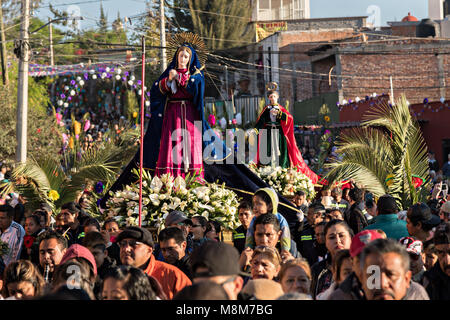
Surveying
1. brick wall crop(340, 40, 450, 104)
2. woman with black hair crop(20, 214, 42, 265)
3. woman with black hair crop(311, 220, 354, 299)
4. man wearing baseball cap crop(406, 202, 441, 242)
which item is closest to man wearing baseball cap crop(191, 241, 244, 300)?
woman with black hair crop(311, 220, 354, 299)

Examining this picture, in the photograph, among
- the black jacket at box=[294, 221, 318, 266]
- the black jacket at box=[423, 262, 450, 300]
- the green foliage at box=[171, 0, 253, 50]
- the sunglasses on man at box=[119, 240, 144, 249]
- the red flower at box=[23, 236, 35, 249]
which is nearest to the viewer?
the black jacket at box=[423, 262, 450, 300]

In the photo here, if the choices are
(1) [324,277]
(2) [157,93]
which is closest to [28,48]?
(2) [157,93]

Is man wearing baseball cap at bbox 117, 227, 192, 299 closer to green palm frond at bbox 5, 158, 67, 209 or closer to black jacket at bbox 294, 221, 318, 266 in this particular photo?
black jacket at bbox 294, 221, 318, 266

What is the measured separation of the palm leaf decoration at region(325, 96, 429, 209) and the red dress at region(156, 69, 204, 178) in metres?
2.12

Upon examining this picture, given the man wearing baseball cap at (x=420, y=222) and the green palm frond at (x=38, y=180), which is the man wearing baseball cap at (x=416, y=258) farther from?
the green palm frond at (x=38, y=180)

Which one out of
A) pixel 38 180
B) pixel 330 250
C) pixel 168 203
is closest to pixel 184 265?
pixel 330 250

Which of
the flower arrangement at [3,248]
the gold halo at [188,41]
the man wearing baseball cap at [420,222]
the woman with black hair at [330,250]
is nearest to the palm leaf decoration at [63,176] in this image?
the gold halo at [188,41]

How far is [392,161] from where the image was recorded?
1052 centimetres

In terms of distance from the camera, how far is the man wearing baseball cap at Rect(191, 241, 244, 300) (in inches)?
142

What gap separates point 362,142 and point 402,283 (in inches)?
288

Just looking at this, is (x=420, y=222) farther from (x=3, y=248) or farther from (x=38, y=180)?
(x=38, y=180)

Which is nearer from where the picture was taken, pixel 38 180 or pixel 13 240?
pixel 13 240

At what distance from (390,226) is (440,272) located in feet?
6.01

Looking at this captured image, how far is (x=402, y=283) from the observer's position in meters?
3.71
